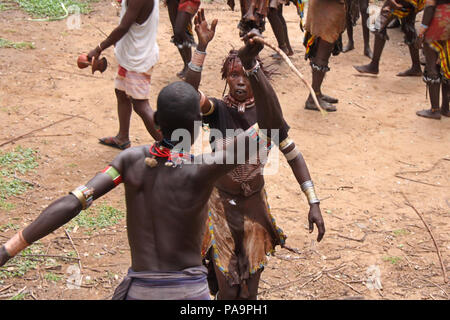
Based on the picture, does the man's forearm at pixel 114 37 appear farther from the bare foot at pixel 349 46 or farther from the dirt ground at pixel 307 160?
the bare foot at pixel 349 46

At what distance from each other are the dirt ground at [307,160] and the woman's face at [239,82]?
144 centimetres

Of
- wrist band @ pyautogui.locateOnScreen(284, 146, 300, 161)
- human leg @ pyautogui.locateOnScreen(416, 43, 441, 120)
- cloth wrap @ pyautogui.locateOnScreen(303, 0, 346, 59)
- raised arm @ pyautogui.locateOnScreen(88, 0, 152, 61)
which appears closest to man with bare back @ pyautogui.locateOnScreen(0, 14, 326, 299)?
wrist band @ pyautogui.locateOnScreen(284, 146, 300, 161)

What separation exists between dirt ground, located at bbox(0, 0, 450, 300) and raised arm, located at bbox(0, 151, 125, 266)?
1422 mm

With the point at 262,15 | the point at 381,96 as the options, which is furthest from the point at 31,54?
the point at 381,96

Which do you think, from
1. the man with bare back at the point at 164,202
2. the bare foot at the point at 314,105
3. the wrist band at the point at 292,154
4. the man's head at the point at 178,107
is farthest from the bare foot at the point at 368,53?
the man's head at the point at 178,107

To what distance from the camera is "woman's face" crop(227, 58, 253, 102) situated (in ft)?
11.0

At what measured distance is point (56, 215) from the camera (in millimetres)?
2436

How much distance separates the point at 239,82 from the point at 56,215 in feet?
4.54

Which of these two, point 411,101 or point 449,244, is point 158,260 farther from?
point 411,101

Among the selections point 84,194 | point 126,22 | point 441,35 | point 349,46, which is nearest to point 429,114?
point 441,35

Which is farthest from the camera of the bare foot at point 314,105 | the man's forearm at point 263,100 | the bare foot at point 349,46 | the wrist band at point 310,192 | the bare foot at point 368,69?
the bare foot at point 349,46

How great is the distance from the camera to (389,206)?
5.21m

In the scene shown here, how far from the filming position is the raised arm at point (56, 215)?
2434 millimetres

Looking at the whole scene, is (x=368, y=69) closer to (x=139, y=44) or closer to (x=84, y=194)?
(x=139, y=44)
